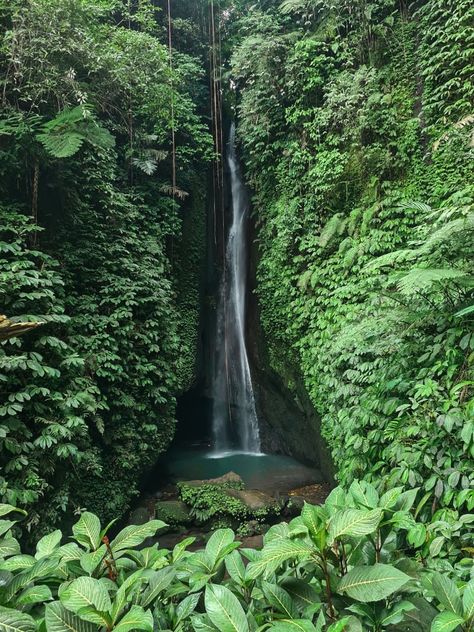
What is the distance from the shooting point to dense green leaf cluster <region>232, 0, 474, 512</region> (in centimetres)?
315

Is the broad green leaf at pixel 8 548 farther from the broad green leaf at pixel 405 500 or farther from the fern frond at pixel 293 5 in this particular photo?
the fern frond at pixel 293 5

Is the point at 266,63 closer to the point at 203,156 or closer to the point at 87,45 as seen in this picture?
the point at 203,156

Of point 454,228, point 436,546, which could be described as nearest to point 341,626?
point 436,546

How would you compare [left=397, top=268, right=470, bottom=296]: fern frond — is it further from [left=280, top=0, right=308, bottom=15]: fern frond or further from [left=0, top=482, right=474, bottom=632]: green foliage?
[left=280, top=0, right=308, bottom=15]: fern frond

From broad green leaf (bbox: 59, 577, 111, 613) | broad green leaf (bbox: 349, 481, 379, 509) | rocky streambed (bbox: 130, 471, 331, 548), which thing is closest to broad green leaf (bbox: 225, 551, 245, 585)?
broad green leaf (bbox: 59, 577, 111, 613)

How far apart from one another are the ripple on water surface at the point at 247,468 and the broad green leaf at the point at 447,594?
6412mm

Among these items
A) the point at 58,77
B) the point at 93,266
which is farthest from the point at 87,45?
the point at 93,266

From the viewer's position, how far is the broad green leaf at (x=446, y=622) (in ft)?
3.35

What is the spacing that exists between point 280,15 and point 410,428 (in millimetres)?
9326

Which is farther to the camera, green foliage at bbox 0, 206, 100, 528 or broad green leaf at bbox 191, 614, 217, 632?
green foliage at bbox 0, 206, 100, 528

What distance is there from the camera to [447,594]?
1147 millimetres

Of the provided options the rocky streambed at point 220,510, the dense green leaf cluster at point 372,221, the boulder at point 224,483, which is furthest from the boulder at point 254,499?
the dense green leaf cluster at point 372,221

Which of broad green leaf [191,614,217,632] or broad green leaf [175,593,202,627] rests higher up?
broad green leaf [191,614,217,632]

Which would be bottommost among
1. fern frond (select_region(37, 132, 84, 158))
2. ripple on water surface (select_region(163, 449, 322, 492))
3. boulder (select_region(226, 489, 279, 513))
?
ripple on water surface (select_region(163, 449, 322, 492))
